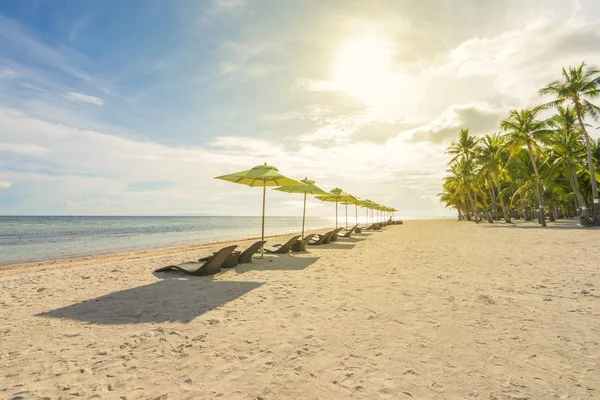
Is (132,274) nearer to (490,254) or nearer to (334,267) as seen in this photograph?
(334,267)

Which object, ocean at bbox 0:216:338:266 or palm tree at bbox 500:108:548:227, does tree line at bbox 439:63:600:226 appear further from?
ocean at bbox 0:216:338:266

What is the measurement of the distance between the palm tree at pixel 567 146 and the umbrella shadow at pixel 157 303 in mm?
24060

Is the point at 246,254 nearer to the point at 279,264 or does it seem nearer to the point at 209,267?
the point at 279,264

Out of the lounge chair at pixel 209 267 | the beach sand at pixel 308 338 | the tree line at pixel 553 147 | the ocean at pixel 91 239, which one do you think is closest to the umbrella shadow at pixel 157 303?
the beach sand at pixel 308 338

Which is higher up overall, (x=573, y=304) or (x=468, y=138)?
(x=468, y=138)

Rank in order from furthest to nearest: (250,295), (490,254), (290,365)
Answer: (490,254) → (250,295) → (290,365)

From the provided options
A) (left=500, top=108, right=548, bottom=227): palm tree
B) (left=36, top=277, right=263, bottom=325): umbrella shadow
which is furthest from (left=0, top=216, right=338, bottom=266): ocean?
(left=500, top=108, right=548, bottom=227): palm tree

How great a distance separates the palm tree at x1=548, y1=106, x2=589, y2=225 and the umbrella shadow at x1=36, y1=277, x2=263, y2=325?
24.1 metres

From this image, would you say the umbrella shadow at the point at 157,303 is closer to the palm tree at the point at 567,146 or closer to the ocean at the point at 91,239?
the ocean at the point at 91,239

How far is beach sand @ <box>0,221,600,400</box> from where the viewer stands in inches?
90.0

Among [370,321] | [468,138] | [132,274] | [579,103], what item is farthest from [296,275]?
[468,138]

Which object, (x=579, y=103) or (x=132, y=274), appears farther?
(x=579, y=103)

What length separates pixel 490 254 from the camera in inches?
353

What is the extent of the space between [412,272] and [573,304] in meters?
2.77
